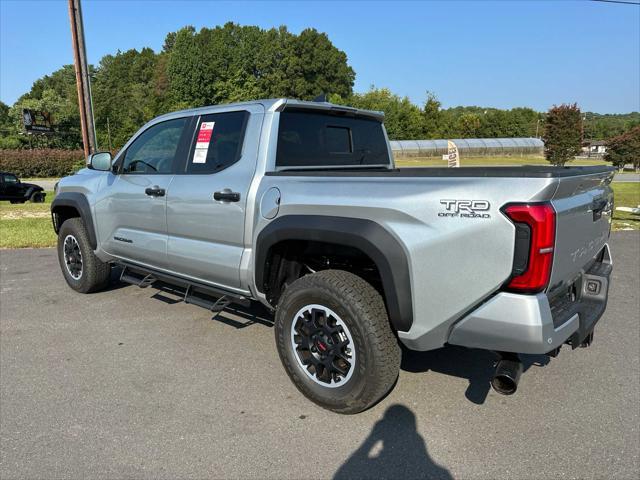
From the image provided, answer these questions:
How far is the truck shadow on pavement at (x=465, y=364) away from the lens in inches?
134

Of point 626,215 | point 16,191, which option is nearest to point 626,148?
point 626,215

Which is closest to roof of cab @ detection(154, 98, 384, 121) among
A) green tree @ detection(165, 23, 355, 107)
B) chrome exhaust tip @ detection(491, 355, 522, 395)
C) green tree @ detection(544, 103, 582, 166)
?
chrome exhaust tip @ detection(491, 355, 522, 395)

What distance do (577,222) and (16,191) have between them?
2061 cm

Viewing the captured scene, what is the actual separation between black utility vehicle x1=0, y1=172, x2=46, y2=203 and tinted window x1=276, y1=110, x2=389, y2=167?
60.2 feet

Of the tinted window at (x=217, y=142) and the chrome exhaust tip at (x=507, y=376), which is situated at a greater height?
the tinted window at (x=217, y=142)

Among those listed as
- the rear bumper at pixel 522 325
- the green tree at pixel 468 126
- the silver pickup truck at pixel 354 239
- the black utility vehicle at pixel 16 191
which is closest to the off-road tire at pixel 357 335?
the silver pickup truck at pixel 354 239

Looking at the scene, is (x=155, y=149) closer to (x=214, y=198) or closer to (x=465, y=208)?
(x=214, y=198)

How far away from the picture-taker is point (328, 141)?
13.1 feet

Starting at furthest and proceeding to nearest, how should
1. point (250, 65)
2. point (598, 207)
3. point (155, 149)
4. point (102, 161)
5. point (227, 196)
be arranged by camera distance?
point (250, 65) < point (102, 161) < point (155, 149) < point (227, 196) < point (598, 207)

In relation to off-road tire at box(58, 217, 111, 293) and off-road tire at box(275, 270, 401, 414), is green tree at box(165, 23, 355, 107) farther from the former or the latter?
off-road tire at box(275, 270, 401, 414)

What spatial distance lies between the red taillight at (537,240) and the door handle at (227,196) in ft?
6.12

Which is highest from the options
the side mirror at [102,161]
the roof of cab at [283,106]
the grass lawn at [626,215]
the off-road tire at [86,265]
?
the roof of cab at [283,106]

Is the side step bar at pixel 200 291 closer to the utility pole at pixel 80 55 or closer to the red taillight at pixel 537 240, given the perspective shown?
the red taillight at pixel 537 240

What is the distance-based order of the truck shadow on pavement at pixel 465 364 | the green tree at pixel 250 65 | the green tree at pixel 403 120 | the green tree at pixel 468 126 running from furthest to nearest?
the green tree at pixel 250 65 → the green tree at pixel 468 126 → the green tree at pixel 403 120 → the truck shadow on pavement at pixel 465 364
